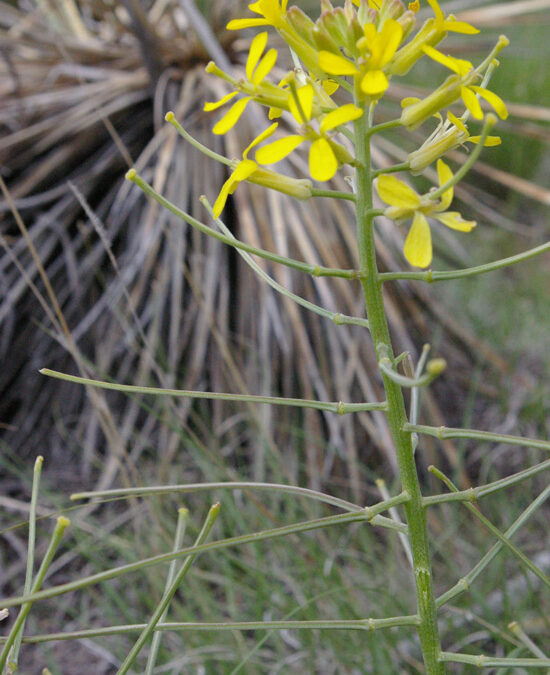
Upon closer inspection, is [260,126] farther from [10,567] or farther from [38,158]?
[10,567]

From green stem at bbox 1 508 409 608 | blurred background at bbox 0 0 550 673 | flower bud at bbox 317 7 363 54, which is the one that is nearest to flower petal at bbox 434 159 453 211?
flower bud at bbox 317 7 363 54

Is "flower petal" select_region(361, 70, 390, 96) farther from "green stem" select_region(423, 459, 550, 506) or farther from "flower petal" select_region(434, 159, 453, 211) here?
"green stem" select_region(423, 459, 550, 506)

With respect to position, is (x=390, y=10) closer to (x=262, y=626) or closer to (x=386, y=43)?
(x=386, y=43)

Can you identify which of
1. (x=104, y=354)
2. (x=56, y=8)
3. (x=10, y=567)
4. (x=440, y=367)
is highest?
(x=56, y=8)

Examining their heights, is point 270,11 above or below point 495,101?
above

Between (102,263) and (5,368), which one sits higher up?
(102,263)

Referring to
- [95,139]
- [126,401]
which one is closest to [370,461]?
[126,401]

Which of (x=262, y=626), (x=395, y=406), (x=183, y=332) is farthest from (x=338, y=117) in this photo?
(x=183, y=332)

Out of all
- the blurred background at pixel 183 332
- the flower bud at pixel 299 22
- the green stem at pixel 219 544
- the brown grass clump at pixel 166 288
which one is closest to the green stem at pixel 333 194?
the flower bud at pixel 299 22
